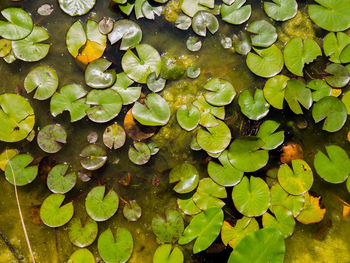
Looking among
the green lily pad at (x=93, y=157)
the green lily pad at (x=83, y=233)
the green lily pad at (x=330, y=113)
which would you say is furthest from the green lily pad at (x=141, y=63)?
the green lily pad at (x=330, y=113)

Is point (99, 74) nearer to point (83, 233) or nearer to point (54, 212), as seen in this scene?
point (54, 212)

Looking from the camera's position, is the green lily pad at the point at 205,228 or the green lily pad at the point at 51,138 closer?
the green lily pad at the point at 205,228

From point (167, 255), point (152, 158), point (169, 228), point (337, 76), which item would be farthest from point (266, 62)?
point (167, 255)

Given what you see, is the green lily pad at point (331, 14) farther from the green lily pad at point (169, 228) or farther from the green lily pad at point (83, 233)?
the green lily pad at point (83, 233)

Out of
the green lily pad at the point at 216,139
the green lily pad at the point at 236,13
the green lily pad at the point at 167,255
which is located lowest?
the green lily pad at the point at 167,255

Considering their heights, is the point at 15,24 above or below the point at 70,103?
above

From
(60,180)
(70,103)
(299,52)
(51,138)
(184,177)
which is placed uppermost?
(299,52)

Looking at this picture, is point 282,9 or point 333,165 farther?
point 282,9
